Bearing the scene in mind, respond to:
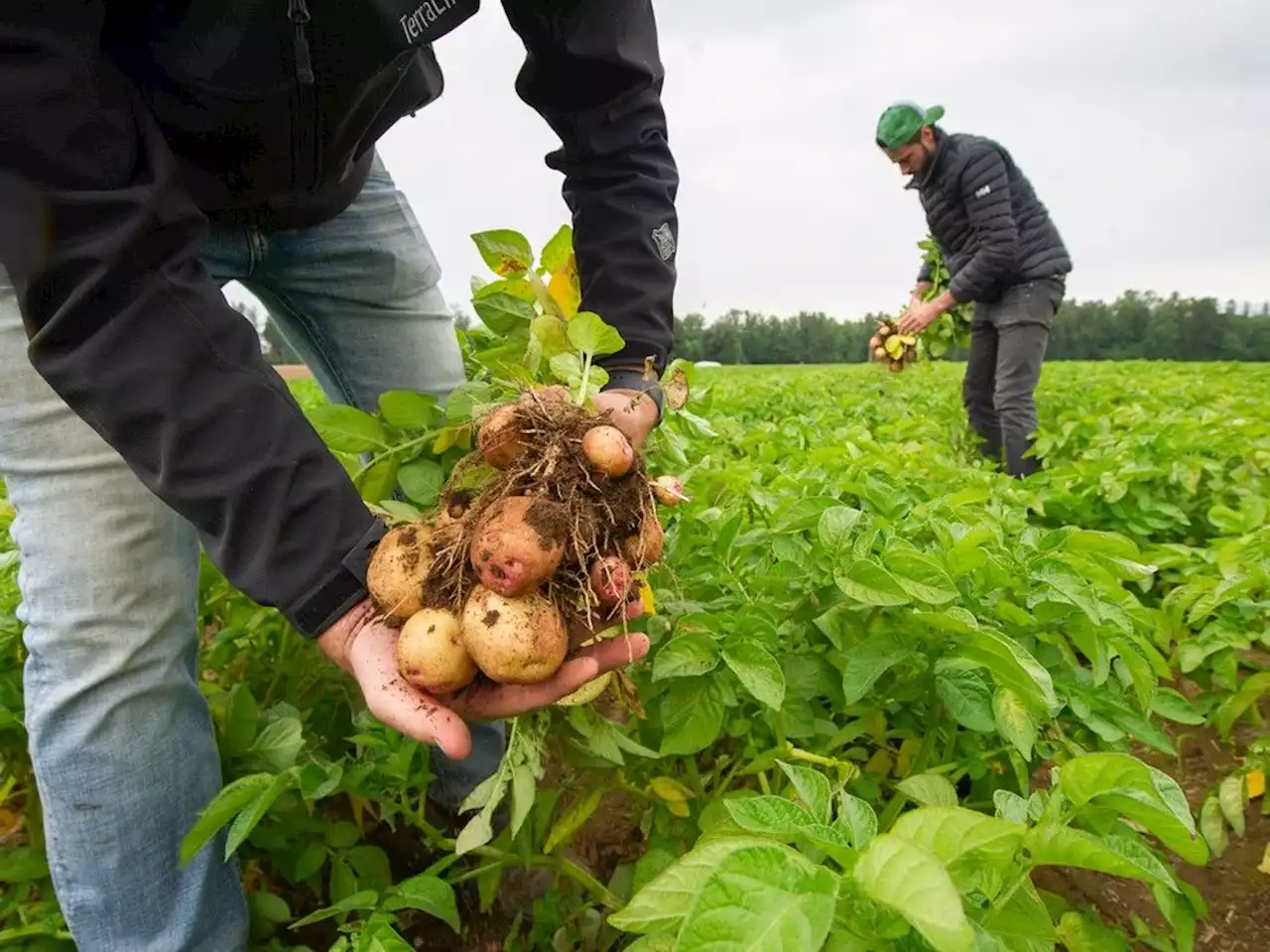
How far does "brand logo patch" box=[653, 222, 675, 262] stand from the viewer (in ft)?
6.01

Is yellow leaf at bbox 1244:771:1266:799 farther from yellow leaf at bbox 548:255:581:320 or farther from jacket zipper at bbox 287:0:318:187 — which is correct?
jacket zipper at bbox 287:0:318:187

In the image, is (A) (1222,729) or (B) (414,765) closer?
(B) (414,765)

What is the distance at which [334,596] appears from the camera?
4.13 ft

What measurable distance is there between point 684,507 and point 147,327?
1179mm

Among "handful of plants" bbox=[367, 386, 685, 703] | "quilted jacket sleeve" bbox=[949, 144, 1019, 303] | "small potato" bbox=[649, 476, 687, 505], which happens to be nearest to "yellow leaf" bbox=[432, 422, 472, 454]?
"handful of plants" bbox=[367, 386, 685, 703]

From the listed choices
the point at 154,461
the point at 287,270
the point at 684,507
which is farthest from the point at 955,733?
the point at 287,270

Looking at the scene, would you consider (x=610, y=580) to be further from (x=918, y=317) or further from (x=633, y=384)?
(x=918, y=317)

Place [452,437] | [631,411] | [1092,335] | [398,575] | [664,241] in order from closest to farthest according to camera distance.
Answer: [398,575]
[631,411]
[452,437]
[664,241]
[1092,335]

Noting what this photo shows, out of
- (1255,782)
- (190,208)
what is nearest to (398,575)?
(190,208)

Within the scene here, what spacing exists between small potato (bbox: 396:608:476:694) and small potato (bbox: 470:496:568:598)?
0.08m

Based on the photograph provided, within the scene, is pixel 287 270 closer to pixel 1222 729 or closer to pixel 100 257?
pixel 100 257

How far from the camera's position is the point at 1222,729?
1.91m

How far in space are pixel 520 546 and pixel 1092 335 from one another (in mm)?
53921

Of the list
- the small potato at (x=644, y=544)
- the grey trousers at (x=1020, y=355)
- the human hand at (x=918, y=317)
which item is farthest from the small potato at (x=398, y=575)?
the human hand at (x=918, y=317)
